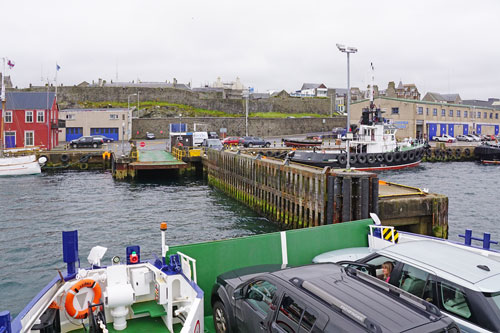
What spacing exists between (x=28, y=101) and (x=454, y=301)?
186 ft

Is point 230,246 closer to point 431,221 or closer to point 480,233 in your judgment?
point 431,221

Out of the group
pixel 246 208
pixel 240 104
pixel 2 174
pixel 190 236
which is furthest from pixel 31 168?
pixel 240 104

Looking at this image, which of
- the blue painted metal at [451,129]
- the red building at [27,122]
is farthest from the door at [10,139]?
the blue painted metal at [451,129]

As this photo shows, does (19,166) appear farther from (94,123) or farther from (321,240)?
(321,240)

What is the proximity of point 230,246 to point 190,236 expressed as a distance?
11355mm

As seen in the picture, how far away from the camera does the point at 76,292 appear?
6.46m

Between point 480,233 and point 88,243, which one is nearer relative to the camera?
point 88,243

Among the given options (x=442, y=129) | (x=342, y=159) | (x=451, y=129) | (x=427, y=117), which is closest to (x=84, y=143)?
(x=342, y=159)

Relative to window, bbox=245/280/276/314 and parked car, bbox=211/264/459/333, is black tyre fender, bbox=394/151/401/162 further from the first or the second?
window, bbox=245/280/276/314

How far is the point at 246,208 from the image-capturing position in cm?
2538

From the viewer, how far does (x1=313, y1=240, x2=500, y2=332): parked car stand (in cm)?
521

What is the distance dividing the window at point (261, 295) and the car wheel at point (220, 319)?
2.17 feet

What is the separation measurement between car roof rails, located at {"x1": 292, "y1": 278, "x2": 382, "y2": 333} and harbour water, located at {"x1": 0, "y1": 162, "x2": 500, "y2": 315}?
9454mm

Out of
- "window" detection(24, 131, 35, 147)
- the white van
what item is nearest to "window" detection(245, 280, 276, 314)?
the white van
